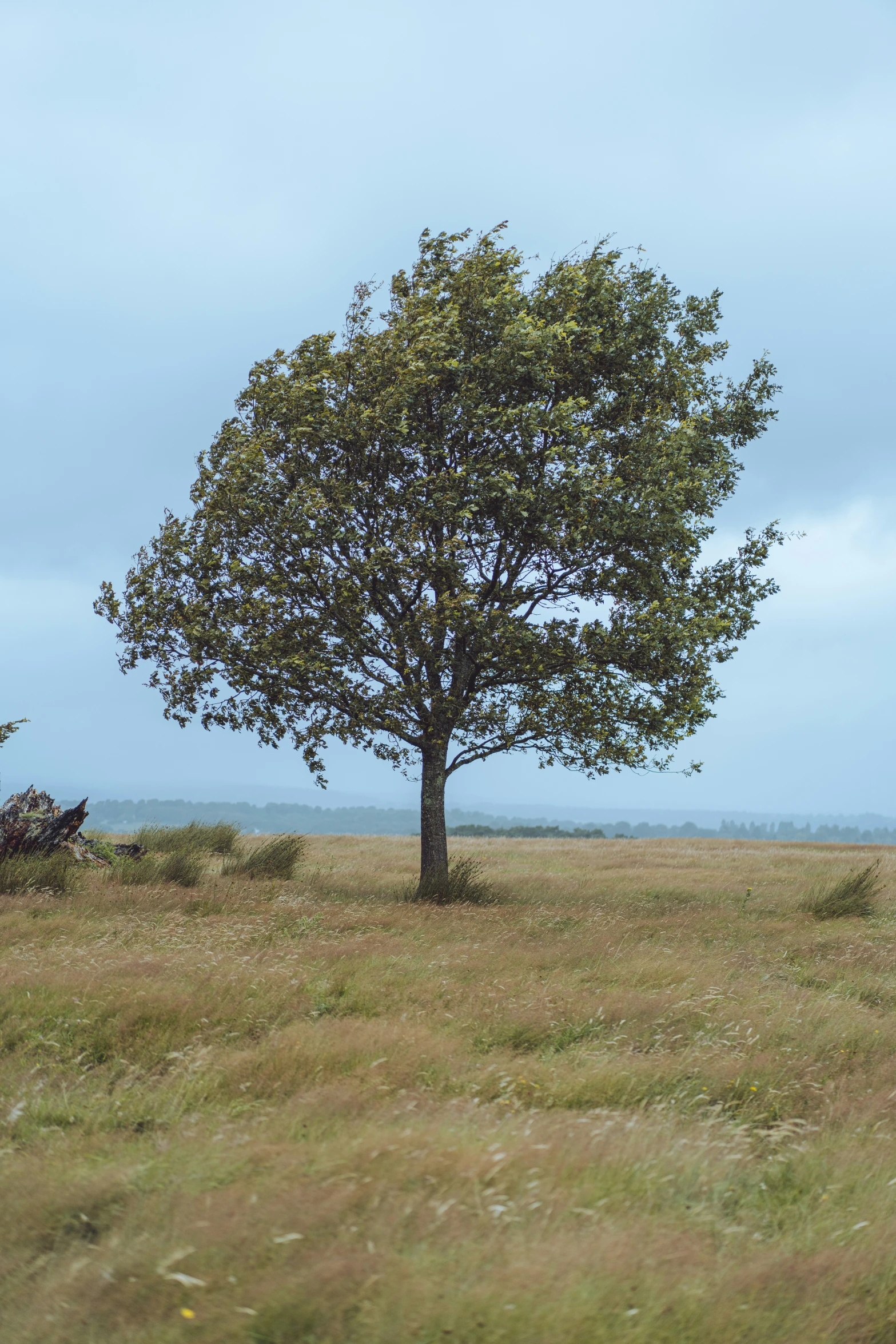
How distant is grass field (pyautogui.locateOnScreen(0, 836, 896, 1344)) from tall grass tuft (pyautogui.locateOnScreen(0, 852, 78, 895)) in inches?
139

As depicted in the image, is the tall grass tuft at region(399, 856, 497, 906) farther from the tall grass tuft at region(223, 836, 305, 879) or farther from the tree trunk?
the tall grass tuft at region(223, 836, 305, 879)

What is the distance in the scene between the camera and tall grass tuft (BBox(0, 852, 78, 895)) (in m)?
17.0

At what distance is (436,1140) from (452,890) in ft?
46.6

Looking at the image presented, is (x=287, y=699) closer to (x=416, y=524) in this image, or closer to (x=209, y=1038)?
(x=416, y=524)

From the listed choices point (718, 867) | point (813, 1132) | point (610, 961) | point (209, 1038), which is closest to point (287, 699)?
point (610, 961)

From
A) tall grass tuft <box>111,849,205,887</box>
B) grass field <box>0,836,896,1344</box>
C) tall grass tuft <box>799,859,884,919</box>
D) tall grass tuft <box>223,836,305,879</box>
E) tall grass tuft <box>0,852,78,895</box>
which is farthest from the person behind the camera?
tall grass tuft <box>223,836,305,879</box>

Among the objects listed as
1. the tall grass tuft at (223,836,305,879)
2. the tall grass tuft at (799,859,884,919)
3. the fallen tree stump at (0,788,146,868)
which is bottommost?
the tall grass tuft at (799,859,884,919)

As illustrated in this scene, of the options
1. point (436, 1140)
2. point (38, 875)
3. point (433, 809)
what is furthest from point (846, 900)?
point (38, 875)

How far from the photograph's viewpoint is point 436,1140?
5738mm

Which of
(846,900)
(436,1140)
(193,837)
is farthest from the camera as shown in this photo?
(193,837)

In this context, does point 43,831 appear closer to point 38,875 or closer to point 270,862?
point 38,875

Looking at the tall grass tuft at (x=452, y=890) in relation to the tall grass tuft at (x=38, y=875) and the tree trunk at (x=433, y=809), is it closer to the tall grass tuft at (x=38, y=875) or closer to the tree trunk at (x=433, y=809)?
the tree trunk at (x=433, y=809)

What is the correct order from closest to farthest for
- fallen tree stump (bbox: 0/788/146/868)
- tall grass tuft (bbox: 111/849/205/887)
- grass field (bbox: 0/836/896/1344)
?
grass field (bbox: 0/836/896/1344) < tall grass tuft (bbox: 111/849/205/887) < fallen tree stump (bbox: 0/788/146/868)

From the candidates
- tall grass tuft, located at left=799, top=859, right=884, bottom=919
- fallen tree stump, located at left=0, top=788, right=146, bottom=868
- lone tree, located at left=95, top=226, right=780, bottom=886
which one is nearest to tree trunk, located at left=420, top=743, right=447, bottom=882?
lone tree, located at left=95, top=226, right=780, bottom=886
